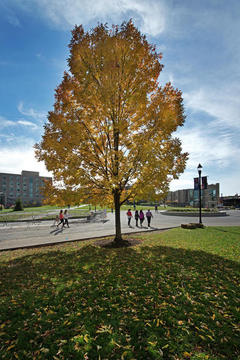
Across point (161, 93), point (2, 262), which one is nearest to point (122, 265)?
point (2, 262)

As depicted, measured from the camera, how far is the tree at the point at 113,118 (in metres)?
7.08

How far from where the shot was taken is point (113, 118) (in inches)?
311

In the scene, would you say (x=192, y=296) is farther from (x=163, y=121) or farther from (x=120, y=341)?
(x=163, y=121)

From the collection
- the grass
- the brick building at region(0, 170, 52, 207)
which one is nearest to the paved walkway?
the grass

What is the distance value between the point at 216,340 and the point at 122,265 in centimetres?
360

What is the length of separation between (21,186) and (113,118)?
11143cm

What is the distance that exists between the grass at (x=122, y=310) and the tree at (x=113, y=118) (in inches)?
133

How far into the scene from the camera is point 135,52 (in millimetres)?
7156

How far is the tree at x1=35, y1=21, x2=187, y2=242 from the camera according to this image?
7078mm

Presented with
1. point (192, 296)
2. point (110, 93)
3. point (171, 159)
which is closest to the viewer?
point (192, 296)

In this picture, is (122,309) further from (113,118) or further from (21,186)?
(21,186)

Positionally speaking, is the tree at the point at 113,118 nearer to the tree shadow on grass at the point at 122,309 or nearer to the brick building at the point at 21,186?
the tree shadow on grass at the point at 122,309

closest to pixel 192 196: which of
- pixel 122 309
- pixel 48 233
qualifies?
pixel 48 233

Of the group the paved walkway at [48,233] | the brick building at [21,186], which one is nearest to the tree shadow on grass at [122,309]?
the paved walkway at [48,233]
